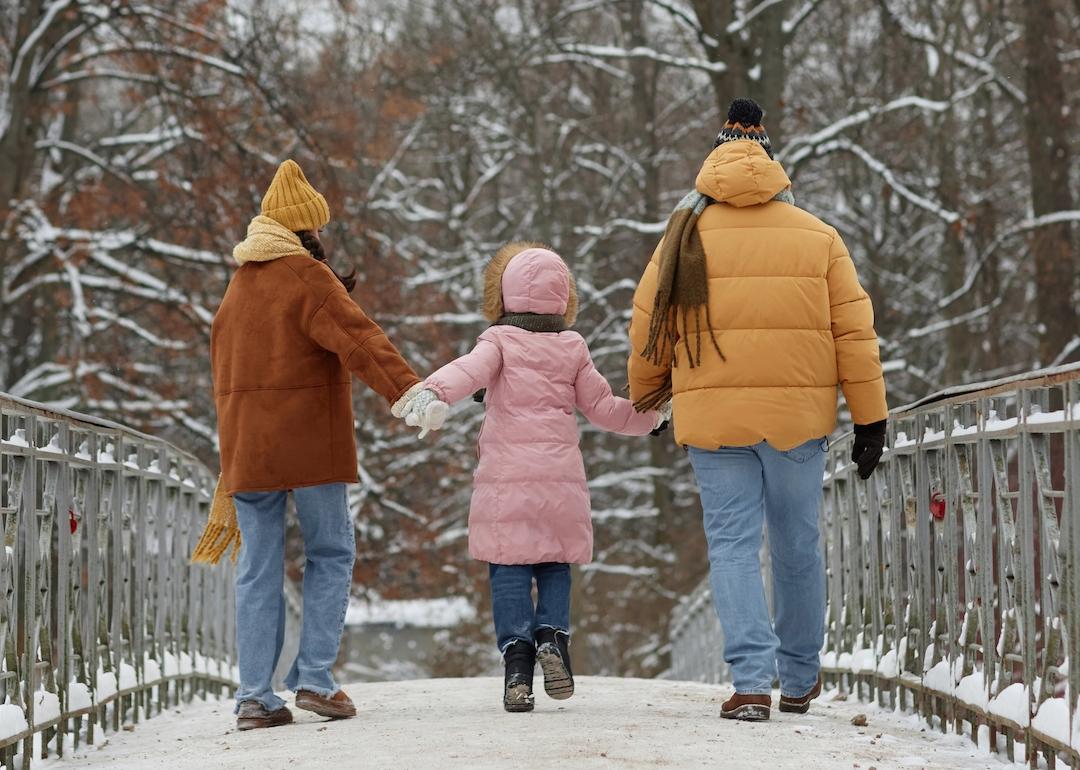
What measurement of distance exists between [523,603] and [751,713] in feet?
3.10

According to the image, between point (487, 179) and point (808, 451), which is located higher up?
point (487, 179)

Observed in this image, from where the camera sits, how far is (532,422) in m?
5.98

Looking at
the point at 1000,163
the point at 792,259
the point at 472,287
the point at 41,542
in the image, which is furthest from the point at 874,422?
the point at 1000,163

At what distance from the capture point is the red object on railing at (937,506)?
571cm

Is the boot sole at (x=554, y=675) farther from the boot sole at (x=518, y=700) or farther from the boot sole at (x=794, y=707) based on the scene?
the boot sole at (x=794, y=707)

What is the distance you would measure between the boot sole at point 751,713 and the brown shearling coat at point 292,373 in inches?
61.2

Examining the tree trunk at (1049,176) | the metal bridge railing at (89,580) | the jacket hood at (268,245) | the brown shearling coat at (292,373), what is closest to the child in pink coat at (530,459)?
the brown shearling coat at (292,373)

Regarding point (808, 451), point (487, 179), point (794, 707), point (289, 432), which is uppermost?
point (487, 179)

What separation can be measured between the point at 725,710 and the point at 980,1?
1428cm

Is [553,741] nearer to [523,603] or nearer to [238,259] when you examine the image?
[523,603]

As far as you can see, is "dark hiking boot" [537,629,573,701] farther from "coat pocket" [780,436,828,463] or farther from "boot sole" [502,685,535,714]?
"coat pocket" [780,436,828,463]

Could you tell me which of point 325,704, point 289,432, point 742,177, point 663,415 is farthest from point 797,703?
point 289,432

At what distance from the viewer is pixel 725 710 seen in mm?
5574

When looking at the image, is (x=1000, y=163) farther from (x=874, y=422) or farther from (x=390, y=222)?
(x=874, y=422)
